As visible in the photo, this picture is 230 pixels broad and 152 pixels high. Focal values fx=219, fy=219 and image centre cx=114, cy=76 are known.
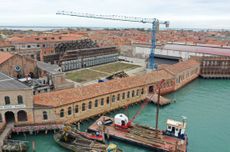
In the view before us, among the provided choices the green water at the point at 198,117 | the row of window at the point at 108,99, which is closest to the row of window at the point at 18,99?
the green water at the point at 198,117

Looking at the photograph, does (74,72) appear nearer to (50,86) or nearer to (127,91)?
(50,86)

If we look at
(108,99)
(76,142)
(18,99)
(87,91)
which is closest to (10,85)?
(18,99)

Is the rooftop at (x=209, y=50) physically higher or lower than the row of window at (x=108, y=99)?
higher

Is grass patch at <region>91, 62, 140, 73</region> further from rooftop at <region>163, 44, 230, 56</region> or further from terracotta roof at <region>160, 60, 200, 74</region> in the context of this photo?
rooftop at <region>163, 44, 230, 56</region>

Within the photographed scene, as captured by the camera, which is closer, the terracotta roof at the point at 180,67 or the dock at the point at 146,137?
the dock at the point at 146,137

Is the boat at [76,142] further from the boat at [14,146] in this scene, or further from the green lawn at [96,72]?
the green lawn at [96,72]

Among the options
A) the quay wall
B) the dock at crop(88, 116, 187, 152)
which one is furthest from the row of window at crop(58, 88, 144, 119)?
the dock at crop(88, 116, 187, 152)

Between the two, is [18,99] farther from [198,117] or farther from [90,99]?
[198,117]
